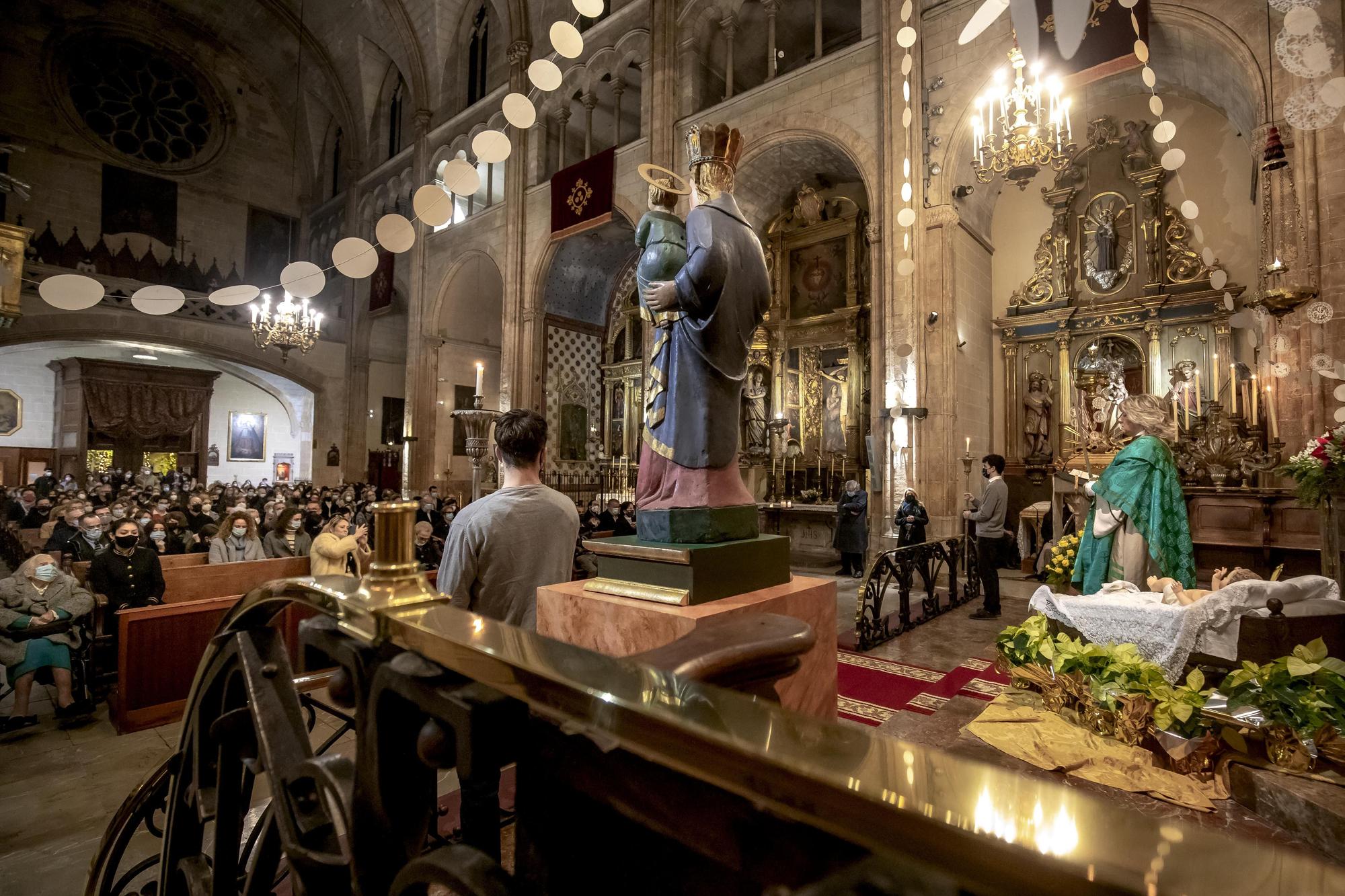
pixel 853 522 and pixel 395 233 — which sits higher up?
pixel 395 233

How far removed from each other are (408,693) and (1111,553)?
462cm

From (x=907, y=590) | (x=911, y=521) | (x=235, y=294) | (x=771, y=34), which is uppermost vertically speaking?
(x=771, y=34)

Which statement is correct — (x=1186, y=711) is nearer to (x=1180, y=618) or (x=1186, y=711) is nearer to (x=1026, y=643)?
(x=1026, y=643)

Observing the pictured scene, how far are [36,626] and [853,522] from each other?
27.2ft

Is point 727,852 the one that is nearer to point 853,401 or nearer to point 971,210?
point 971,210

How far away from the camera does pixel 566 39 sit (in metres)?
3.38

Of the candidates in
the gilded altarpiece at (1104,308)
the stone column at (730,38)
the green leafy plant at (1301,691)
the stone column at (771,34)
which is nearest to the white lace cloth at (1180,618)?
the green leafy plant at (1301,691)

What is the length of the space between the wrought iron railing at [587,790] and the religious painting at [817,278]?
11.8m

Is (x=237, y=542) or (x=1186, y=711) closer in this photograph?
(x=1186, y=711)

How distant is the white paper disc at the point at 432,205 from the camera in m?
3.54

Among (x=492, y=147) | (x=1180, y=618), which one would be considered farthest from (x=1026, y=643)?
(x=492, y=147)

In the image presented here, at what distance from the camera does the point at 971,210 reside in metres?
9.21

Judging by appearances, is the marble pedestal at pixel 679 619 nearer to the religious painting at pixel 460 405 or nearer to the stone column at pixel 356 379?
the religious painting at pixel 460 405

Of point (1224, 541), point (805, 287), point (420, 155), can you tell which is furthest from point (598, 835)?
point (420, 155)
